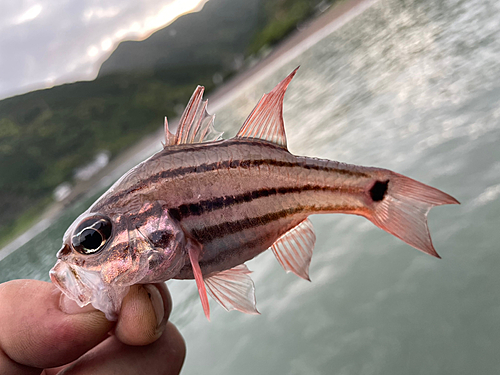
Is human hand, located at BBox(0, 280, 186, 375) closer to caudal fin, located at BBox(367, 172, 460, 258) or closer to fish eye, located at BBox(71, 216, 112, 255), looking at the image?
fish eye, located at BBox(71, 216, 112, 255)

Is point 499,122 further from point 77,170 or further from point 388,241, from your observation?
point 77,170

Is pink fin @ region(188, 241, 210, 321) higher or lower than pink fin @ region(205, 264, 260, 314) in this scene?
higher

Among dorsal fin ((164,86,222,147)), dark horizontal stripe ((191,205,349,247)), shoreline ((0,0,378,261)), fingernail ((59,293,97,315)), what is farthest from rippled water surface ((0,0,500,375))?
shoreline ((0,0,378,261))

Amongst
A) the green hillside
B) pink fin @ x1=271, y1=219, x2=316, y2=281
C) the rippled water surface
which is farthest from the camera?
the green hillside

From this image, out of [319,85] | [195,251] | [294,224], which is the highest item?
[195,251]

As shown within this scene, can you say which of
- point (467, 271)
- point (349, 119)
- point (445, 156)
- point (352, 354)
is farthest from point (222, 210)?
point (349, 119)

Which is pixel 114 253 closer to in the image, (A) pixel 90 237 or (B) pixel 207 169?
(A) pixel 90 237

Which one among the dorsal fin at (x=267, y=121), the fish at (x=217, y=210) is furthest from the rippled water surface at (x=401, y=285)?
the dorsal fin at (x=267, y=121)
